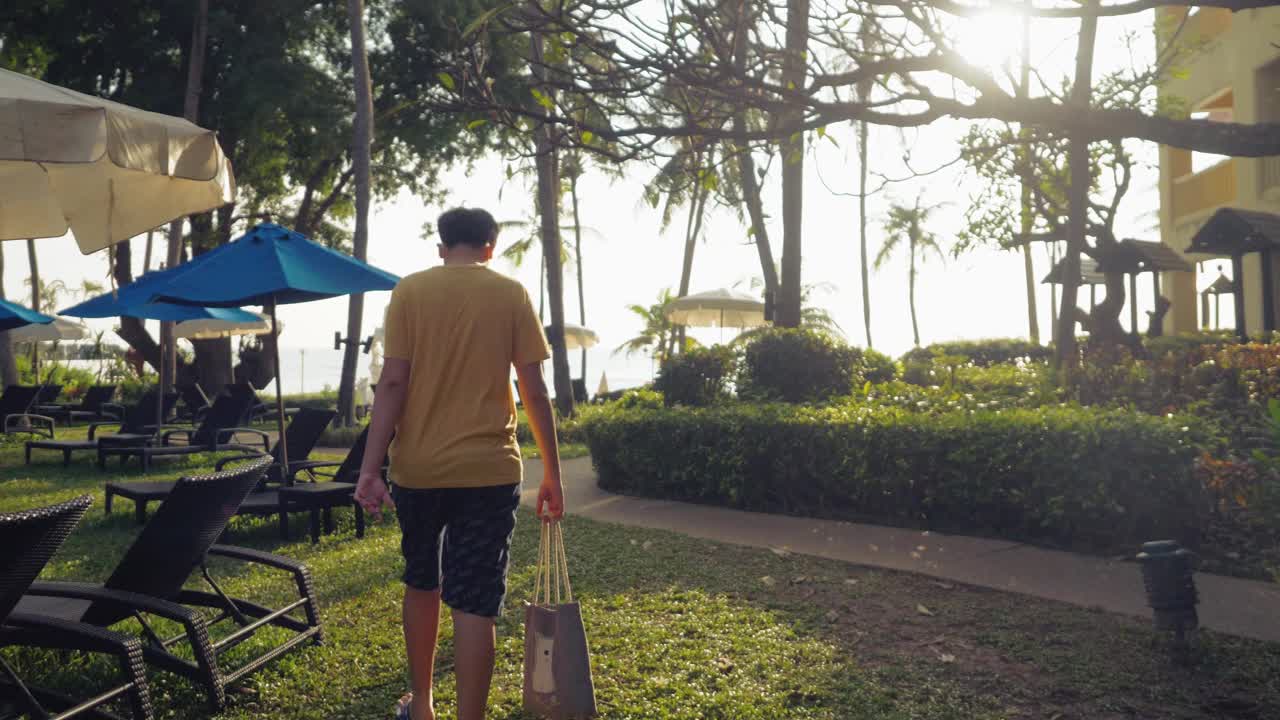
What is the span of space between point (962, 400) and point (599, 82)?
5.32m

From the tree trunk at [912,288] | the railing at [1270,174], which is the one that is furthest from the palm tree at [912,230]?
the railing at [1270,174]

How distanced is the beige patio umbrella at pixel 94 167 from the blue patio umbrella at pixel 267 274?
1712mm

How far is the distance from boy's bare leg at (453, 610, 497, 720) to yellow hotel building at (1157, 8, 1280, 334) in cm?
1609

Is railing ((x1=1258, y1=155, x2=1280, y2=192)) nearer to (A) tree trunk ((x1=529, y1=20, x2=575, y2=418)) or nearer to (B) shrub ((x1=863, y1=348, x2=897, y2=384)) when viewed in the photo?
(B) shrub ((x1=863, y1=348, x2=897, y2=384))

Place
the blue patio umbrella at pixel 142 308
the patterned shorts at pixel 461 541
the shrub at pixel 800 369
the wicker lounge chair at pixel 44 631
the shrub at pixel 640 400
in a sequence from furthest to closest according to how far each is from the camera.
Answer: the shrub at pixel 640 400, the shrub at pixel 800 369, the blue patio umbrella at pixel 142 308, the patterned shorts at pixel 461 541, the wicker lounge chair at pixel 44 631

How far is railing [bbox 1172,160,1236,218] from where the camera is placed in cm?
2117

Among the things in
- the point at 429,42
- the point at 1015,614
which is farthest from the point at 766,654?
the point at 429,42

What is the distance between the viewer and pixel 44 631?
341 centimetres

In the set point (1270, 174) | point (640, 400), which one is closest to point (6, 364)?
point (640, 400)

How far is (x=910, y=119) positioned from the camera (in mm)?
5559

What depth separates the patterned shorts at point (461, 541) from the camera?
10.8 ft

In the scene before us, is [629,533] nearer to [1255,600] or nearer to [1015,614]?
[1015,614]

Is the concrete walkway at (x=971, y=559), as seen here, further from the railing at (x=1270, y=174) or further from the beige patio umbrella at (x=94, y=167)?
the railing at (x=1270, y=174)

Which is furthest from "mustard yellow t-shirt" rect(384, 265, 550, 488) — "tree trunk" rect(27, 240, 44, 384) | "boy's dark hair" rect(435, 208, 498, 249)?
"tree trunk" rect(27, 240, 44, 384)
